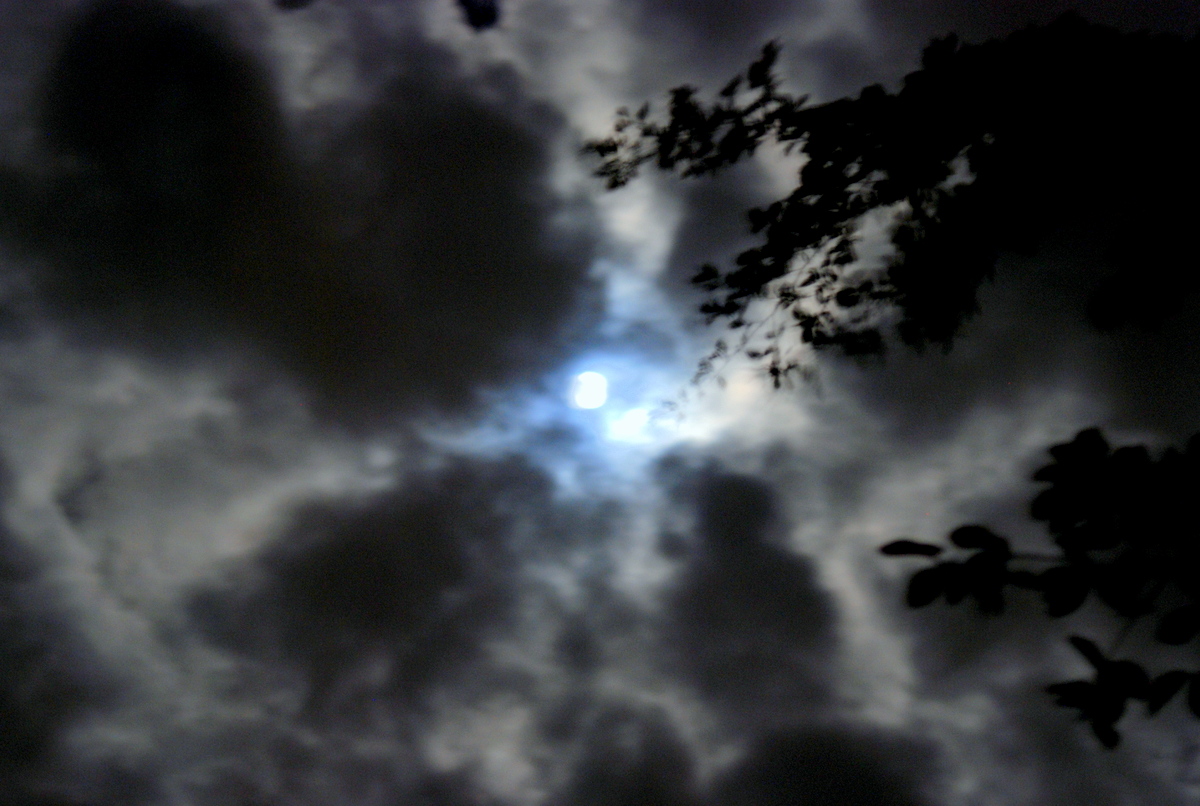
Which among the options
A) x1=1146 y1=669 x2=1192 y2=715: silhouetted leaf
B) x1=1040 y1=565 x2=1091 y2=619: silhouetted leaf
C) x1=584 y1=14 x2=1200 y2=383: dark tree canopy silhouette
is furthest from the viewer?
x1=584 y1=14 x2=1200 y2=383: dark tree canopy silhouette

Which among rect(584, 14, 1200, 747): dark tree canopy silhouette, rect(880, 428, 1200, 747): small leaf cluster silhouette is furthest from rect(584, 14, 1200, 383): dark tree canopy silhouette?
rect(880, 428, 1200, 747): small leaf cluster silhouette

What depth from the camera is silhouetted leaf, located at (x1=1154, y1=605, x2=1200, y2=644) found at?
2146mm

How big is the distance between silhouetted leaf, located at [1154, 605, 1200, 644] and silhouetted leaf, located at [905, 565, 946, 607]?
59 cm

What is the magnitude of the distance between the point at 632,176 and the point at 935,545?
4314mm

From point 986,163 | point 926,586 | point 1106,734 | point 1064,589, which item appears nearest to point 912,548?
point 926,586

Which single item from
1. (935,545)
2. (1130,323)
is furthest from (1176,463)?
(1130,323)

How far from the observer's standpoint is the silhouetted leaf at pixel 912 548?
2.31 meters

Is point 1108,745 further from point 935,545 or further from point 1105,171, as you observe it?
point 1105,171

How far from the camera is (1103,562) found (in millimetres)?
2342

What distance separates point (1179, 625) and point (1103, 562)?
25 centimetres

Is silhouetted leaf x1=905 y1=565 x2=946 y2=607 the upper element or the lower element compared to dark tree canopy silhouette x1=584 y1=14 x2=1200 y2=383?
lower

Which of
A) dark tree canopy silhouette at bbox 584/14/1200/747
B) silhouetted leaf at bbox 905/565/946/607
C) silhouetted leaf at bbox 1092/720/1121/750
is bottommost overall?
silhouetted leaf at bbox 1092/720/1121/750

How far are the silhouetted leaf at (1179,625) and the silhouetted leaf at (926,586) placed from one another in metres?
0.59

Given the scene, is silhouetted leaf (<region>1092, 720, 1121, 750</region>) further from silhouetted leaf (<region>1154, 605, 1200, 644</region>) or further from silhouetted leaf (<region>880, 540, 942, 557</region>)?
silhouetted leaf (<region>880, 540, 942, 557</region>)
